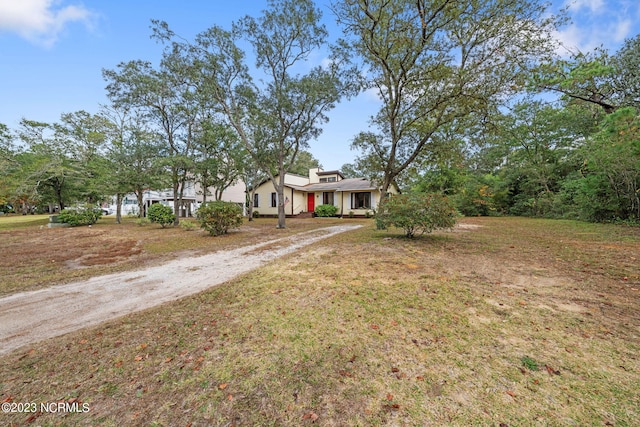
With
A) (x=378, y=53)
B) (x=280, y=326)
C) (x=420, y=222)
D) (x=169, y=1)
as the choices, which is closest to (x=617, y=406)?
(x=280, y=326)

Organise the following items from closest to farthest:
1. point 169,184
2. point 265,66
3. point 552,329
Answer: point 552,329, point 265,66, point 169,184

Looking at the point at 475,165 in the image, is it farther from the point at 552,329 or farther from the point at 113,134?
the point at 113,134

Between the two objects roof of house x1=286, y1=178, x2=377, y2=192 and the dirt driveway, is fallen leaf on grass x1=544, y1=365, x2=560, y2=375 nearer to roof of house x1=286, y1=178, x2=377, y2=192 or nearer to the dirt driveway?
the dirt driveway

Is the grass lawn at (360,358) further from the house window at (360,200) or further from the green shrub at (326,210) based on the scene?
the green shrub at (326,210)

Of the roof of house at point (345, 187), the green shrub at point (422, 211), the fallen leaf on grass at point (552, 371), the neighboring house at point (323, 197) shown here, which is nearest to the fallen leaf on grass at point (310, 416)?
the fallen leaf on grass at point (552, 371)

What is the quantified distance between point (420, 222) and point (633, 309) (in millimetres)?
4494

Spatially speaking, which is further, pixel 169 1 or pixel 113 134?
pixel 113 134

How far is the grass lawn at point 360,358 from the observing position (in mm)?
1752

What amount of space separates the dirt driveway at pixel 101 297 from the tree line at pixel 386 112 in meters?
8.26

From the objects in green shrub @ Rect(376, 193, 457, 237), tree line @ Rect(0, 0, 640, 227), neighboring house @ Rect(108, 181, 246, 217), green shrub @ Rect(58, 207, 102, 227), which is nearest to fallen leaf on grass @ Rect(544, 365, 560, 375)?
green shrub @ Rect(376, 193, 457, 237)

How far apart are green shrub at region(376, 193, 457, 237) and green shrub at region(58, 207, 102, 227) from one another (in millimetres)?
21285

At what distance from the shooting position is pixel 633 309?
316cm

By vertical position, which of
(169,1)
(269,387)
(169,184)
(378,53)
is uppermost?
(169,1)

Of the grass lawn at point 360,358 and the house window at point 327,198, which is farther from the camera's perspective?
the house window at point 327,198
